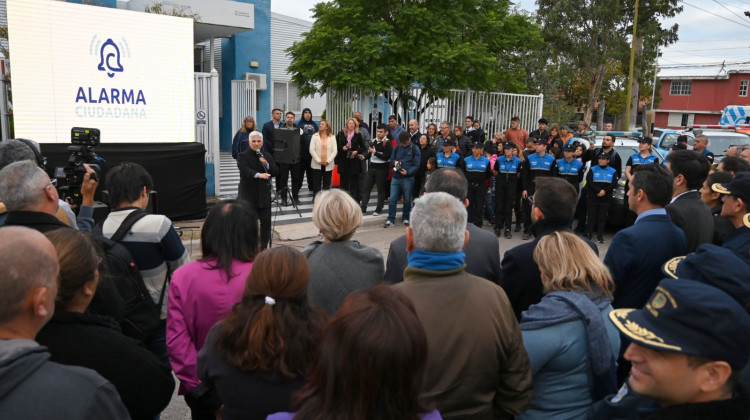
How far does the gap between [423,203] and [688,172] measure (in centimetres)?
310

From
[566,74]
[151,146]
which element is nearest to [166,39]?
[151,146]

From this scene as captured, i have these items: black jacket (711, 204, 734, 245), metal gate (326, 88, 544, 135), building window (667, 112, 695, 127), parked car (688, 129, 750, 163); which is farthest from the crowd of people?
building window (667, 112, 695, 127)


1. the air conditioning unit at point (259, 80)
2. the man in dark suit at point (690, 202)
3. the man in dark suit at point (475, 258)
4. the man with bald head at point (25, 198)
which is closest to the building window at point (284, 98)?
the air conditioning unit at point (259, 80)

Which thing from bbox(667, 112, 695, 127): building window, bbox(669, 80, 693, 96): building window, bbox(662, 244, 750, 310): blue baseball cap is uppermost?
bbox(669, 80, 693, 96): building window

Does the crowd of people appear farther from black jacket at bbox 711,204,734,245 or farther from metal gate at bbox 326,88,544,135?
metal gate at bbox 326,88,544,135

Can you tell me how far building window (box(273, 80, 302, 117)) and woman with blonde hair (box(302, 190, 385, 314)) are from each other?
21.0 meters

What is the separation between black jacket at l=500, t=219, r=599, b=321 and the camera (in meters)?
3.08

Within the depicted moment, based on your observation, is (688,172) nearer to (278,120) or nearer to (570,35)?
(278,120)

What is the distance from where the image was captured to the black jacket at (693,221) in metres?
4.12

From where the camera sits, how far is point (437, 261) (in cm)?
221

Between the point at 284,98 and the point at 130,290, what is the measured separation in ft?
71.0

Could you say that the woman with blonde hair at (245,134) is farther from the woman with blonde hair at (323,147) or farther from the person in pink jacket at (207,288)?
the person in pink jacket at (207,288)

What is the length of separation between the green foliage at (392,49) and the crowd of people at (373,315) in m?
9.63

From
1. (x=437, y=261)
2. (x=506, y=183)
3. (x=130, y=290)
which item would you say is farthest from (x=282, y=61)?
(x=437, y=261)
